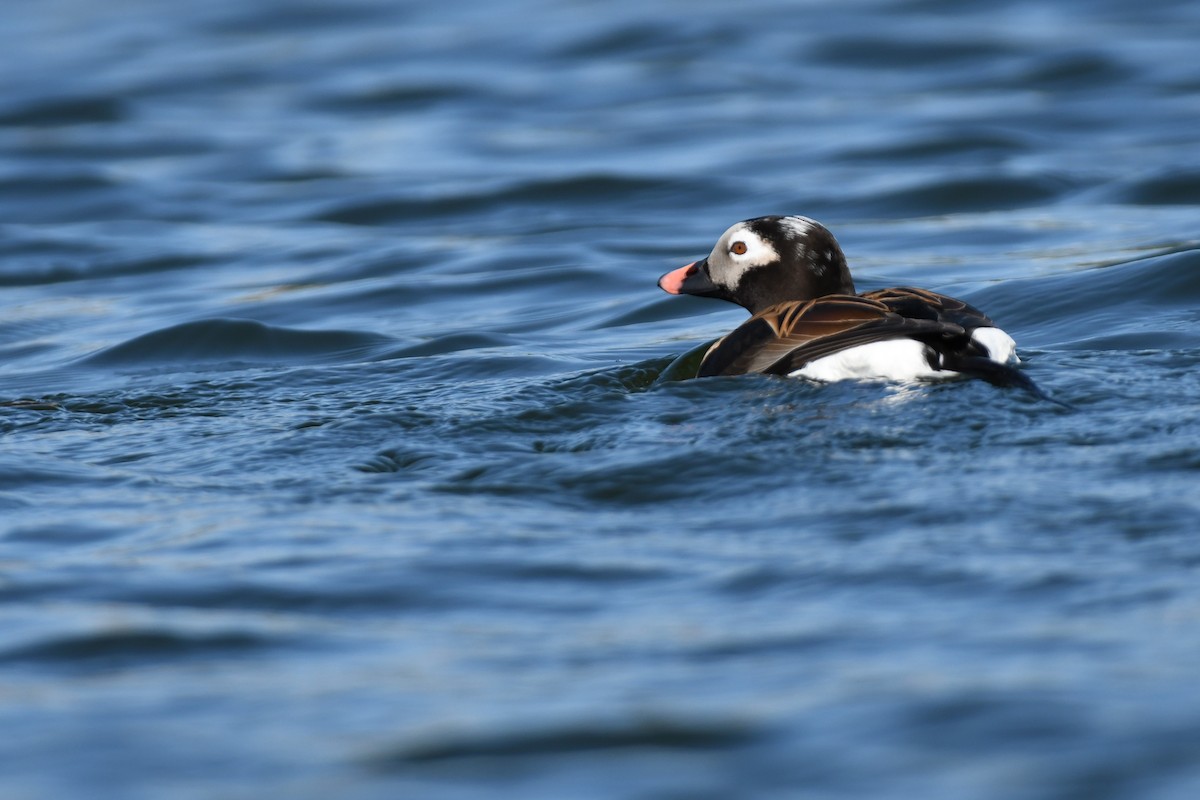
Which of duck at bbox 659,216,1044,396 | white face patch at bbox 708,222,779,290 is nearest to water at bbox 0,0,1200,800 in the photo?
duck at bbox 659,216,1044,396

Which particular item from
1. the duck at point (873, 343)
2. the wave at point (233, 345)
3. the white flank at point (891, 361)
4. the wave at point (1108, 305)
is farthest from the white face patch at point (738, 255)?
the wave at point (233, 345)

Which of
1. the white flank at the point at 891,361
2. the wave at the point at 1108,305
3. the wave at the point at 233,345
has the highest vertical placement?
the wave at the point at 233,345

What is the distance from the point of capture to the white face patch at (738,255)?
7461 millimetres

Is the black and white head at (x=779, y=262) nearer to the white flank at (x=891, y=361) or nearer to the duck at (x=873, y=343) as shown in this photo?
the duck at (x=873, y=343)

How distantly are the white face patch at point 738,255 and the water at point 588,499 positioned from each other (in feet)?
2.39

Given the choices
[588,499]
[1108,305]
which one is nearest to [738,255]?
[1108,305]

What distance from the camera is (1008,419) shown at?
18.8ft

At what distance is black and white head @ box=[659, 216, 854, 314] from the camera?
739 cm

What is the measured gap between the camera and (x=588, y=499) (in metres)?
5.36

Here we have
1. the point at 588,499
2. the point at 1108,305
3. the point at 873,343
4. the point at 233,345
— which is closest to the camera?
the point at 588,499

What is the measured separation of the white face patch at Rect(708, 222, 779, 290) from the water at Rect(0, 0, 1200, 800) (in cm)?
73

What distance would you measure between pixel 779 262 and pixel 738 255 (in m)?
0.19

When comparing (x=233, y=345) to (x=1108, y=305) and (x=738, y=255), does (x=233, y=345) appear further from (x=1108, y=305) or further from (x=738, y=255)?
(x=1108, y=305)

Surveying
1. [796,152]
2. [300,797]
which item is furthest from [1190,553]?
[796,152]
